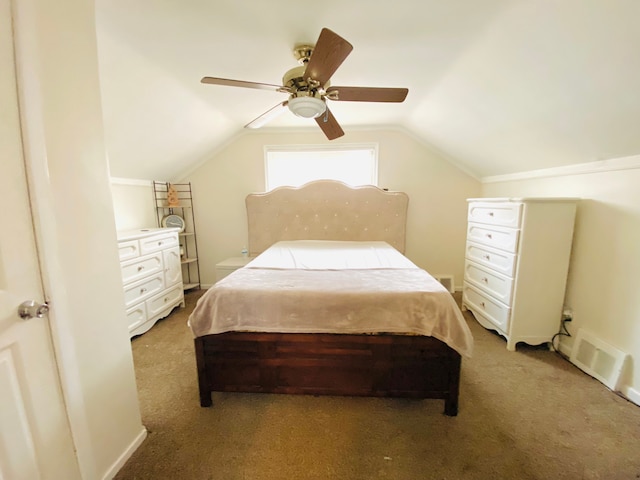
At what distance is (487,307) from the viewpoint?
2.58 meters

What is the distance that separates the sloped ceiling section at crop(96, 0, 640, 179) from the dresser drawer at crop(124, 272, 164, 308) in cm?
122

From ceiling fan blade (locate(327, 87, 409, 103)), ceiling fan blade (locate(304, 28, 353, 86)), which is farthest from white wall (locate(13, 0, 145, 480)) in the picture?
ceiling fan blade (locate(327, 87, 409, 103))

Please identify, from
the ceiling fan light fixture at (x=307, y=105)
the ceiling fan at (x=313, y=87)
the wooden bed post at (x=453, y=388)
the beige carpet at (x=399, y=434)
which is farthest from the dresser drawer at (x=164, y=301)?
the wooden bed post at (x=453, y=388)

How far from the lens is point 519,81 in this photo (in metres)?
1.76

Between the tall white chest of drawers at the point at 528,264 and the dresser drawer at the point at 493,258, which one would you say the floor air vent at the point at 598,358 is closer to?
the tall white chest of drawers at the point at 528,264

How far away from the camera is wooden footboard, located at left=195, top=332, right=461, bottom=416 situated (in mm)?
1603

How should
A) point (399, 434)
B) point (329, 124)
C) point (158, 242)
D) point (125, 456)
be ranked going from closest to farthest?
1. point (125, 456)
2. point (399, 434)
3. point (329, 124)
4. point (158, 242)

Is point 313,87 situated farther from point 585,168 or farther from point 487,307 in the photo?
point 487,307

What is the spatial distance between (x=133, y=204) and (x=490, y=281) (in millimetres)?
4103

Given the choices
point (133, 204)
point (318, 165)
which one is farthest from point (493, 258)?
point (133, 204)

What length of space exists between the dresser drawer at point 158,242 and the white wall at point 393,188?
726mm

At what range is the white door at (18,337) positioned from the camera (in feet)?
2.84

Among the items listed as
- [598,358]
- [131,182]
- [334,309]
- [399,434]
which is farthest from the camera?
[131,182]

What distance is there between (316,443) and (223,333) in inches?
33.2
